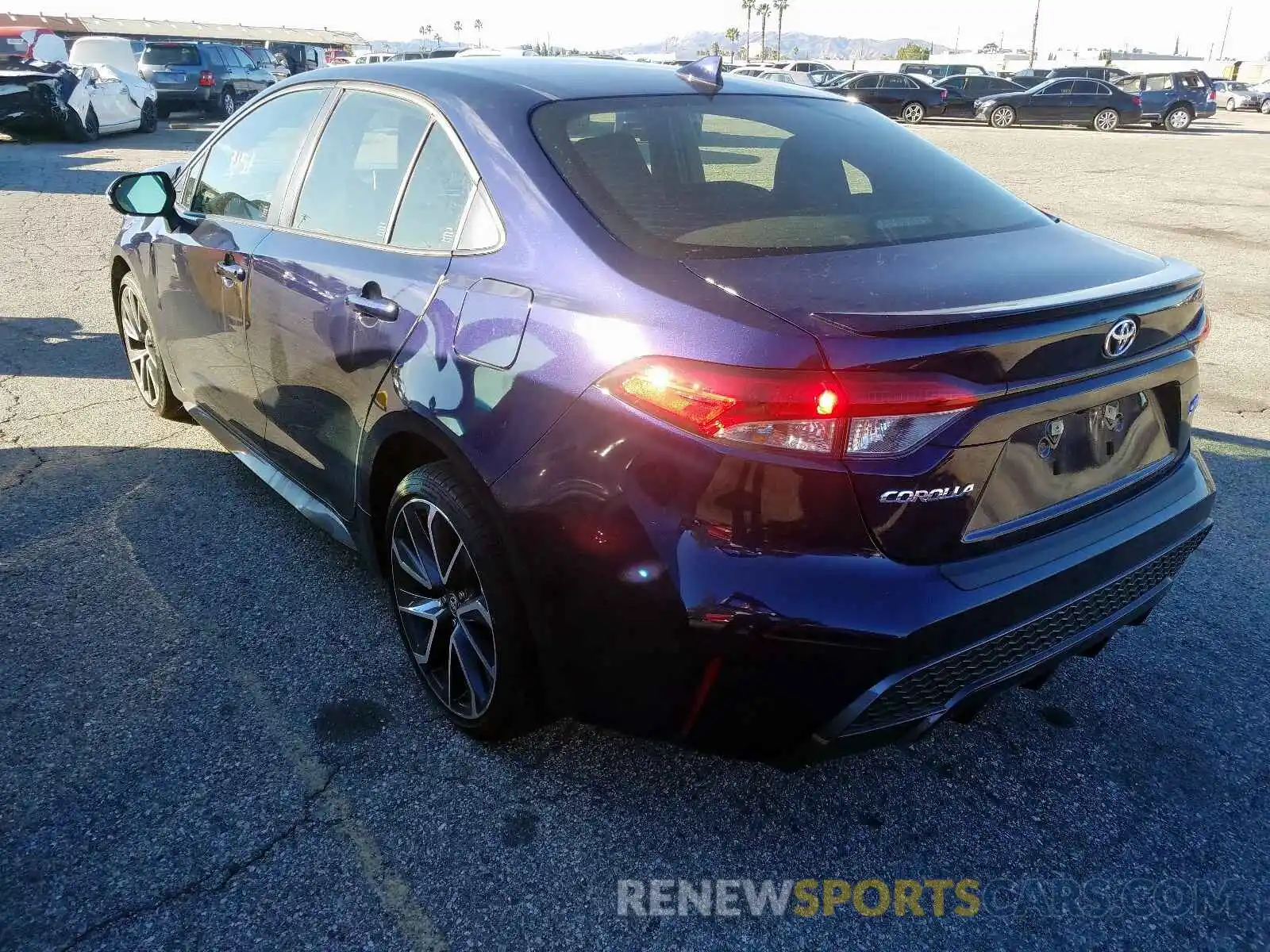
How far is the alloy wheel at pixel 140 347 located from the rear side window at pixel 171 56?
72.3 ft

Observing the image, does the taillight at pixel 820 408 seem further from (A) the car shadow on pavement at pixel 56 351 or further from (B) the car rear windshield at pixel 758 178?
(A) the car shadow on pavement at pixel 56 351

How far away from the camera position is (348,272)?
9.23ft

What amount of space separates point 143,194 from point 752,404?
3.03 m

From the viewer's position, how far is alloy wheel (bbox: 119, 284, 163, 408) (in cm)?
468

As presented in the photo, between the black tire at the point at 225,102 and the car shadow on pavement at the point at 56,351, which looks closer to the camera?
the car shadow on pavement at the point at 56,351

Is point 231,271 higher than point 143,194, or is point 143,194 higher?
point 143,194

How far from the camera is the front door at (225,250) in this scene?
3396 millimetres

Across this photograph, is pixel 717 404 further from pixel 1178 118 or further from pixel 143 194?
pixel 1178 118

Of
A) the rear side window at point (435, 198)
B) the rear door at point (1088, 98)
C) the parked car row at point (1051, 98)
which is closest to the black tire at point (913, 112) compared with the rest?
the parked car row at point (1051, 98)

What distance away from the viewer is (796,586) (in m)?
1.88

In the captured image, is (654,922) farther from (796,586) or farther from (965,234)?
(965,234)

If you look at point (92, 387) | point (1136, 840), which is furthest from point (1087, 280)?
point (92, 387)

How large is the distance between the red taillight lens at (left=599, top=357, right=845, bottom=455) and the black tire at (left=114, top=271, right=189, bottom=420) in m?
3.38

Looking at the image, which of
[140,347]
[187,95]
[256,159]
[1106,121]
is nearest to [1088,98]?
[1106,121]
